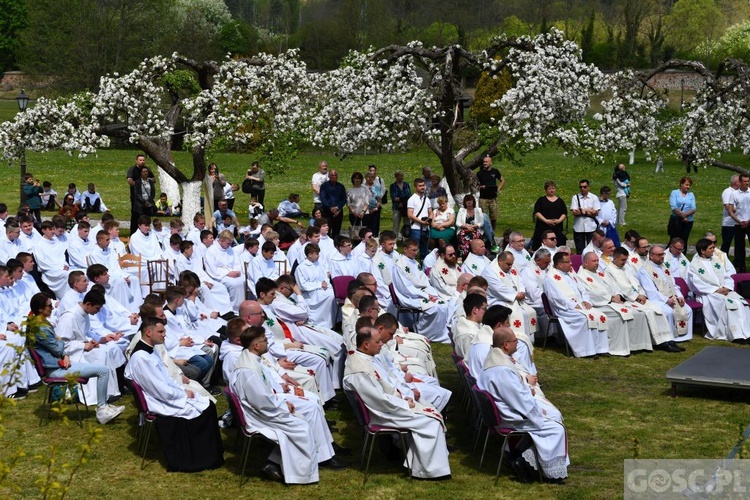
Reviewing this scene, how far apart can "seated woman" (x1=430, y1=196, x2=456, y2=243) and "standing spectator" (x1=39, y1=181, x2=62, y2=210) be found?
14.2 m

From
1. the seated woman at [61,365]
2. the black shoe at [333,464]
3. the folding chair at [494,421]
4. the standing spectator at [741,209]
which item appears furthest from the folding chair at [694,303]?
the seated woman at [61,365]

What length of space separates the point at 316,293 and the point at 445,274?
2.10 meters

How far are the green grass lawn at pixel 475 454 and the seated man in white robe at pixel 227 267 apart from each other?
186 inches

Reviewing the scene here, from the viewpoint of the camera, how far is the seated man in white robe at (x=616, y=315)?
14547 mm

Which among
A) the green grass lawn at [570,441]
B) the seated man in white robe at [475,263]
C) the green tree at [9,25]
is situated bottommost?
the green grass lawn at [570,441]

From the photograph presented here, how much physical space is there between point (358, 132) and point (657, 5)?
166ft

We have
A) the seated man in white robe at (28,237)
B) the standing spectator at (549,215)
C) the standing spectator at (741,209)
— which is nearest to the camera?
the seated man in white robe at (28,237)

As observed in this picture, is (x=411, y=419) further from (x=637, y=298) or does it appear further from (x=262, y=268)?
(x=262, y=268)

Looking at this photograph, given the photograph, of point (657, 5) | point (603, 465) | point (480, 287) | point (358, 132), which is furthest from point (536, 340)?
point (657, 5)

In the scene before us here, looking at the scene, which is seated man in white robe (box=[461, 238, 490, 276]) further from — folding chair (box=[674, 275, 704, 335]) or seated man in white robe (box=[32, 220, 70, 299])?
seated man in white robe (box=[32, 220, 70, 299])

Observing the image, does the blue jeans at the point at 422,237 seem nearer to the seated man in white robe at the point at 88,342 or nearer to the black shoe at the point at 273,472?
the seated man in white robe at the point at 88,342

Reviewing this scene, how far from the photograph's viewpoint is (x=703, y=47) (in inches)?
2276

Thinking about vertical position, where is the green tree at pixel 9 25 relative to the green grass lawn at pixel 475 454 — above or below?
above

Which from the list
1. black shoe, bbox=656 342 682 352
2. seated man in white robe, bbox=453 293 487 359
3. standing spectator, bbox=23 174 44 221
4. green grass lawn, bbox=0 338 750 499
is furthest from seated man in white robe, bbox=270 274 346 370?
standing spectator, bbox=23 174 44 221
